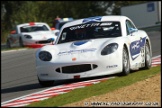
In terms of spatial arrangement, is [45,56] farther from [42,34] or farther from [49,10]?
[49,10]

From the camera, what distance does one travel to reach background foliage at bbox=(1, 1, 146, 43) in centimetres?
6103

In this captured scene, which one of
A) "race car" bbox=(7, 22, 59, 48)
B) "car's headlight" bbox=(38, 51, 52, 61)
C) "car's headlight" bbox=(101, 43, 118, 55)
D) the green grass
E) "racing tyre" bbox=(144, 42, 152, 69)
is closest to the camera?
the green grass

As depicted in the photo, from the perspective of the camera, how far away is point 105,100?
783 centimetres

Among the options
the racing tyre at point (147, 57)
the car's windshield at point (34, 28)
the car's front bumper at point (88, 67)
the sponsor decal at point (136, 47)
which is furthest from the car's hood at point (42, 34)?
the car's front bumper at point (88, 67)

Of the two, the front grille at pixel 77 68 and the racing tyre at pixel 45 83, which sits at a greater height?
the front grille at pixel 77 68

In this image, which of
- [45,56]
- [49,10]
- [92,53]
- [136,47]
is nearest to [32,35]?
[136,47]

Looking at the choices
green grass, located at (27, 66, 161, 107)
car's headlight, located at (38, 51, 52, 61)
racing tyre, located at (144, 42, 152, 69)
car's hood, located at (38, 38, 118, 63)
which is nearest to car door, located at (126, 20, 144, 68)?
racing tyre, located at (144, 42, 152, 69)

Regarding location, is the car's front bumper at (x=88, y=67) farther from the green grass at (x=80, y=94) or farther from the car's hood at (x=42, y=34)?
the car's hood at (x=42, y=34)

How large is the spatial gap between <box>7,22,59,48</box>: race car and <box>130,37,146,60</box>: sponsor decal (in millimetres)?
16640

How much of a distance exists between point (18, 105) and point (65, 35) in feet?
12.9

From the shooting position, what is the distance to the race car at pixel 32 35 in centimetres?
2998

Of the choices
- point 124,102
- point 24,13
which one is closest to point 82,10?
point 24,13

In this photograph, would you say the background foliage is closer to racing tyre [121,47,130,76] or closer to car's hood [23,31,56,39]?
car's hood [23,31,56,39]

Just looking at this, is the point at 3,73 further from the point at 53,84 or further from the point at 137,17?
the point at 137,17
